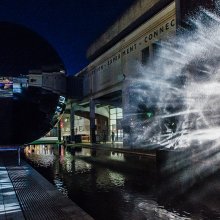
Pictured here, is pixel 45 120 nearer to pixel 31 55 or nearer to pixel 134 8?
pixel 31 55

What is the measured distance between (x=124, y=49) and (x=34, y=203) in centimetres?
2376

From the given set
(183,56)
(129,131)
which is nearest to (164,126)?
(129,131)

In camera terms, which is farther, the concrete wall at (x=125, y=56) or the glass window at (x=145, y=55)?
the glass window at (x=145, y=55)

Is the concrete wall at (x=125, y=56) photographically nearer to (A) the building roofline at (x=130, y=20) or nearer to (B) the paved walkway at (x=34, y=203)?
(A) the building roofline at (x=130, y=20)

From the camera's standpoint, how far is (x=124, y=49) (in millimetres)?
28594

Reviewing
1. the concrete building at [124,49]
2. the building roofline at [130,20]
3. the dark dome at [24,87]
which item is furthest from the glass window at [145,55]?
the dark dome at [24,87]

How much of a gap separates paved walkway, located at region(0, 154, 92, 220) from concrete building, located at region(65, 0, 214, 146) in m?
14.9

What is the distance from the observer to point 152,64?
2403 cm

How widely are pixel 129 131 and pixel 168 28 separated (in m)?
9.81

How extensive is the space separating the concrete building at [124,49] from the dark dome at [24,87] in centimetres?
608

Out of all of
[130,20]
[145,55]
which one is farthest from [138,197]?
[130,20]

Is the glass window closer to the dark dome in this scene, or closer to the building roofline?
the building roofline

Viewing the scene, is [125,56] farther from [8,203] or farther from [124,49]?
[8,203]

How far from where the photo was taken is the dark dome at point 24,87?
24.2m
